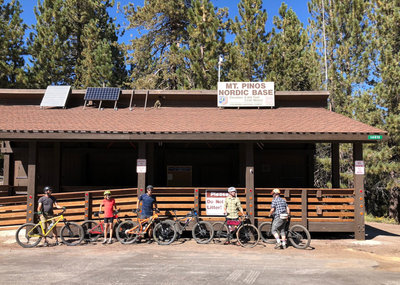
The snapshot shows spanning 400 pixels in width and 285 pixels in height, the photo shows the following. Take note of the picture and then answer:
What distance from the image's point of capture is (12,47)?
24.9 metres

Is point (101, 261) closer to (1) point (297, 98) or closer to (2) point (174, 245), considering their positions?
(2) point (174, 245)

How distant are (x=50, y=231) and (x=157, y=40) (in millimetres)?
20671

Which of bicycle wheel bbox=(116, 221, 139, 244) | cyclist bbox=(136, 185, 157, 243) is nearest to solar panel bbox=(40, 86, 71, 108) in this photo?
bicycle wheel bbox=(116, 221, 139, 244)

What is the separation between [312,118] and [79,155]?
31.1 ft

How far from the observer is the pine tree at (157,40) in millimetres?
26266

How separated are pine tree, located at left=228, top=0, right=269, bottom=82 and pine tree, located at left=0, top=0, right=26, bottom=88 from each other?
14591mm

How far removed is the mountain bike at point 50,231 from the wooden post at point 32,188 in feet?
1.41

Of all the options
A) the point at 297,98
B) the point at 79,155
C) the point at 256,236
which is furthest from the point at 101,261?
the point at 297,98

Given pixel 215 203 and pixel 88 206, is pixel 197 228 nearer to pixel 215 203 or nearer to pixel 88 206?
pixel 215 203

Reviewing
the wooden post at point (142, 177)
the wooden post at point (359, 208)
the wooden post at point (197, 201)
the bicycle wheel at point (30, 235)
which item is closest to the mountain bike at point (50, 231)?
the bicycle wheel at point (30, 235)

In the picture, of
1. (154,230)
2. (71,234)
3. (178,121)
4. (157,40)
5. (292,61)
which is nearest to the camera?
(154,230)

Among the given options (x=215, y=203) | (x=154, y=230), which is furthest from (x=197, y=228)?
(x=154, y=230)

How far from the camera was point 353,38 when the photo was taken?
74.4 ft

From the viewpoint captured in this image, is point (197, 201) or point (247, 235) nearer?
point (247, 235)
